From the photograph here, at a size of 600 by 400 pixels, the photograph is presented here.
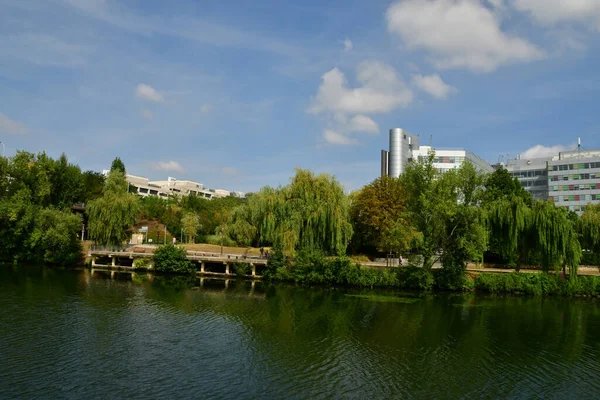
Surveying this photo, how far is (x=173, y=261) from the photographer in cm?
4872

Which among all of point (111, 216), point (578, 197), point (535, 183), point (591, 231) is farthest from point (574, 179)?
point (111, 216)

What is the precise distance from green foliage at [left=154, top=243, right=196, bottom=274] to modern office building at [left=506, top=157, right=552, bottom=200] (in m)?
78.0

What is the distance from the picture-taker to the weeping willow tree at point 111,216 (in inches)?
1969

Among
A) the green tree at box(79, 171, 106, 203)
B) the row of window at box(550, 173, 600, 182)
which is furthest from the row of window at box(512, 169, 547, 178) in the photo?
the green tree at box(79, 171, 106, 203)

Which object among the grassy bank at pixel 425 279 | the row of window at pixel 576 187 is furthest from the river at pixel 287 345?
the row of window at pixel 576 187

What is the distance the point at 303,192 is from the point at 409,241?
12.7 metres

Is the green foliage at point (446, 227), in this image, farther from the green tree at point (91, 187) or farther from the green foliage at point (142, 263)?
the green tree at point (91, 187)

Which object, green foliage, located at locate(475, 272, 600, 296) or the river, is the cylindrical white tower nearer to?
green foliage, located at locate(475, 272, 600, 296)

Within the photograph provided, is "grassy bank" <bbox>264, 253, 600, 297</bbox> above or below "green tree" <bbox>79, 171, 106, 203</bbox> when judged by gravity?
below

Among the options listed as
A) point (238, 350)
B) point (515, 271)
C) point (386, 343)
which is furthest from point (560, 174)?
point (238, 350)

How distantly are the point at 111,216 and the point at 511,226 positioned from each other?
4249 centimetres

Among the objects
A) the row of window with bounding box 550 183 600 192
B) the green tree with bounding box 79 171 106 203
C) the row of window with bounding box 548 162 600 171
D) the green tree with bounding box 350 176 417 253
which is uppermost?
the row of window with bounding box 548 162 600 171

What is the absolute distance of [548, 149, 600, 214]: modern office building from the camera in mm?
83287

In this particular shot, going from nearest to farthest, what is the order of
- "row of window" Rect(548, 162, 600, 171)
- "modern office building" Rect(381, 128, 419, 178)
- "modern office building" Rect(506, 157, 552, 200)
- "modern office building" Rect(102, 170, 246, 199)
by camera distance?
"row of window" Rect(548, 162, 600, 171), "modern office building" Rect(506, 157, 552, 200), "modern office building" Rect(381, 128, 419, 178), "modern office building" Rect(102, 170, 246, 199)
